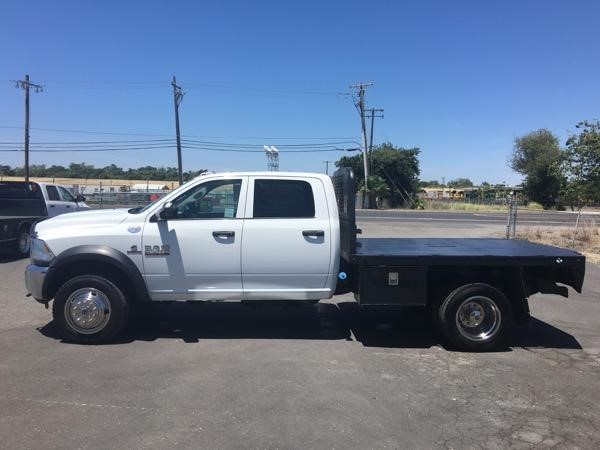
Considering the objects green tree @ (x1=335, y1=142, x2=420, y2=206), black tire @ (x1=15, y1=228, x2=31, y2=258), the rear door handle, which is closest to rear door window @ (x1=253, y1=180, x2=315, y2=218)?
the rear door handle

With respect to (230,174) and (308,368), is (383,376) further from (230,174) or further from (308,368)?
(230,174)

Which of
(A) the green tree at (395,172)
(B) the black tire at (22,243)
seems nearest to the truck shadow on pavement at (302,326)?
(B) the black tire at (22,243)

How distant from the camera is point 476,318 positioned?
20.4 feet

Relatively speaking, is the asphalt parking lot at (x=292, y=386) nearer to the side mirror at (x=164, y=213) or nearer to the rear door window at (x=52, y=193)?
the side mirror at (x=164, y=213)

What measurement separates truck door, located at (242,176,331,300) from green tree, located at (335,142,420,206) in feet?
173

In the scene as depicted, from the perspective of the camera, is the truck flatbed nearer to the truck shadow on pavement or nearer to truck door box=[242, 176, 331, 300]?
truck door box=[242, 176, 331, 300]

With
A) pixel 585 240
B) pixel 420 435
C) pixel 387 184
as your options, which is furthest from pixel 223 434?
pixel 387 184

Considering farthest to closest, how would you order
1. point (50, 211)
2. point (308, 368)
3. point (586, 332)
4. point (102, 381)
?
1. point (50, 211)
2. point (586, 332)
3. point (308, 368)
4. point (102, 381)

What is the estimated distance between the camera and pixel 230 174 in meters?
6.41

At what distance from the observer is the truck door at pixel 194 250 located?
20.2 feet

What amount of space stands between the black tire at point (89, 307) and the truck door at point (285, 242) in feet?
4.94

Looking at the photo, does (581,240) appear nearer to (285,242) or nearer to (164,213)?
(285,242)

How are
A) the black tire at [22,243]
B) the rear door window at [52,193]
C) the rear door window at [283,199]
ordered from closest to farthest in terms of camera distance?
the rear door window at [283,199] < the black tire at [22,243] < the rear door window at [52,193]

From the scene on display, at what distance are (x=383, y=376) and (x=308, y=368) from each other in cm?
77
